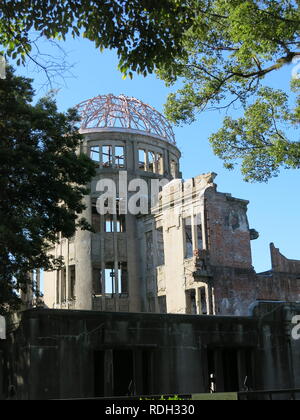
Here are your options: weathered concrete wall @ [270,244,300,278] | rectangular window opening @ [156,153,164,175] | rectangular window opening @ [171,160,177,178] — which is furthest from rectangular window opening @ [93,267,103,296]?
weathered concrete wall @ [270,244,300,278]

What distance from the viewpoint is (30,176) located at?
19.4 metres

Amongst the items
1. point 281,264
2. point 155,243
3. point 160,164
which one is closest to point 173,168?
point 160,164

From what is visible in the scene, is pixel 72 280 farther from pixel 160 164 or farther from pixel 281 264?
pixel 281 264

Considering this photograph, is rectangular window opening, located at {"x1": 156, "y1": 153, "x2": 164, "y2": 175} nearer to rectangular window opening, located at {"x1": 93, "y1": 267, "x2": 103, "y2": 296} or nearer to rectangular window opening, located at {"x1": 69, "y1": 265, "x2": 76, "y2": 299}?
rectangular window opening, located at {"x1": 93, "y1": 267, "x2": 103, "y2": 296}

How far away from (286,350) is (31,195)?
10.6 meters

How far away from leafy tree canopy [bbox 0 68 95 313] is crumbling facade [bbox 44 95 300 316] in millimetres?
11230

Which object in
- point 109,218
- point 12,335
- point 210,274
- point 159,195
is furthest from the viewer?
point 109,218

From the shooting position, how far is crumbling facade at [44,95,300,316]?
3062 centimetres

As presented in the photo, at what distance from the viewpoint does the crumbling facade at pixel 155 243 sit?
30625mm

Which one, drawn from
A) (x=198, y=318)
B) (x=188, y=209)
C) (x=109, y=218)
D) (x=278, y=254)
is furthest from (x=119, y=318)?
(x=109, y=218)

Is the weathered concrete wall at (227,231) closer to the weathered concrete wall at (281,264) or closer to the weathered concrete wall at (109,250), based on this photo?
the weathered concrete wall at (281,264)

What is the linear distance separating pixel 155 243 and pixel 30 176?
55.1 feet

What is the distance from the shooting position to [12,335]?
17078 millimetres
